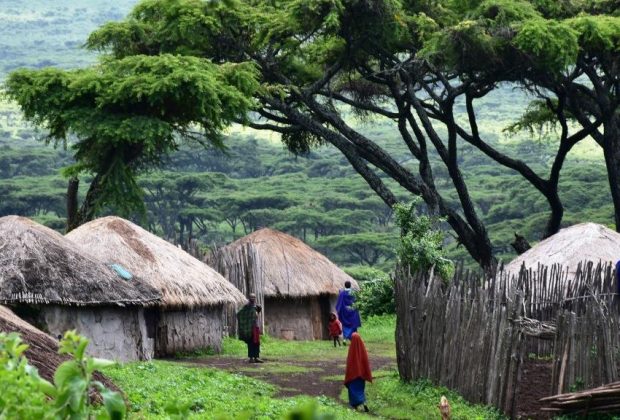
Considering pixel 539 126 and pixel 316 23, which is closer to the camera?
pixel 316 23

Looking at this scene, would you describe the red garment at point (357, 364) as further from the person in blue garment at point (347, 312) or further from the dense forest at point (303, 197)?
the dense forest at point (303, 197)

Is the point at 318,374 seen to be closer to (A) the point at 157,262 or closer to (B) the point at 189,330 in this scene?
(B) the point at 189,330

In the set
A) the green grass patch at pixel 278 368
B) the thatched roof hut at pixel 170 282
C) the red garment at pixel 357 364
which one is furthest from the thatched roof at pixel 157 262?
the red garment at pixel 357 364

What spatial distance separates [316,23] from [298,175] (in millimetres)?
44981

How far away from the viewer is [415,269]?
19281 mm

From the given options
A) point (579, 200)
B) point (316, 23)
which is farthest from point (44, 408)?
point (579, 200)

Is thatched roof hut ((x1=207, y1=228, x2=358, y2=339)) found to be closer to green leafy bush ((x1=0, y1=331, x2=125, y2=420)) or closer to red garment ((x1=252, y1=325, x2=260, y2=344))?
red garment ((x1=252, y1=325, x2=260, y2=344))

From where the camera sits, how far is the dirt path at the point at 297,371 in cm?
1532

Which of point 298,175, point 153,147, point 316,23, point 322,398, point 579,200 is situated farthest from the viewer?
point 298,175

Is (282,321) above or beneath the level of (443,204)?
beneath

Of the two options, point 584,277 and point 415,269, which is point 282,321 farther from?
point 584,277

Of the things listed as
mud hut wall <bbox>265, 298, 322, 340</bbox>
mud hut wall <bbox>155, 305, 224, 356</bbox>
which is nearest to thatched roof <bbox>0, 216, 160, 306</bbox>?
mud hut wall <bbox>155, 305, 224, 356</bbox>

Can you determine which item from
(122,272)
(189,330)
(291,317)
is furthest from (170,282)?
(291,317)

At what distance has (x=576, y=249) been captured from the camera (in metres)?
19.8
